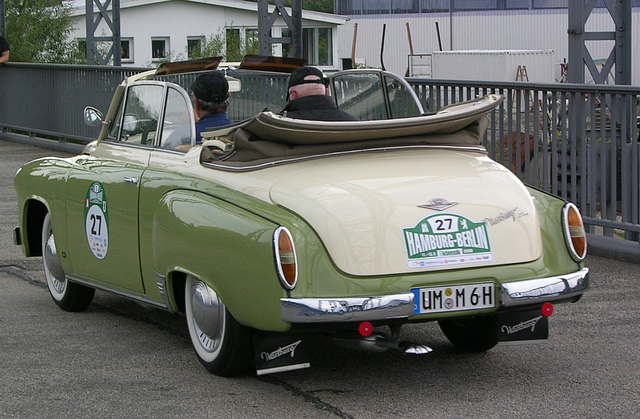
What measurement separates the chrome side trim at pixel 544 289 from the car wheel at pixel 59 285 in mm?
3187

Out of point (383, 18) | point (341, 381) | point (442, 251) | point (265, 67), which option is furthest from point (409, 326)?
point (383, 18)

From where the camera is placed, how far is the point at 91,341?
638 cm

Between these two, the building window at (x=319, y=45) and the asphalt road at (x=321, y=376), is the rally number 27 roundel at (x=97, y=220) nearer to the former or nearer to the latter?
the asphalt road at (x=321, y=376)

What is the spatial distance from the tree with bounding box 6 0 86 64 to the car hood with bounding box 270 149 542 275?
2111 cm

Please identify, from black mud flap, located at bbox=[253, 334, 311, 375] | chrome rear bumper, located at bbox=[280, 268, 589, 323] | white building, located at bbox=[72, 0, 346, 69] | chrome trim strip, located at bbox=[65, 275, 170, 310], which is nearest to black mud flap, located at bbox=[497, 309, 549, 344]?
chrome rear bumper, located at bbox=[280, 268, 589, 323]

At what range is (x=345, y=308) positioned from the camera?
15.8 feet

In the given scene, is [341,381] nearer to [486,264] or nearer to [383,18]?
[486,264]

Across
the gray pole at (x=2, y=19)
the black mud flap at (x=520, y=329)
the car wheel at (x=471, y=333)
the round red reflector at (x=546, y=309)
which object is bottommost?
the car wheel at (x=471, y=333)

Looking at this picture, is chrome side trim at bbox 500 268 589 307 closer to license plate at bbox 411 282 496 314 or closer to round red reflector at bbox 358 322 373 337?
license plate at bbox 411 282 496 314

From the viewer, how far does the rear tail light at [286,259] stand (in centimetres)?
485

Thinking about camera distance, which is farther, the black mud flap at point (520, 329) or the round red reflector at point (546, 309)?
the black mud flap at point (520, 329)

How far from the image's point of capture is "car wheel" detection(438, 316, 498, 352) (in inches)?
230

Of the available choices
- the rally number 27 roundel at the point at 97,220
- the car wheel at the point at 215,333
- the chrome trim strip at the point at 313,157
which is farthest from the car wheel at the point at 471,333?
the rally number 27 roundel at the point at 97,220

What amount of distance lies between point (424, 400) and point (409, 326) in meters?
1.57
